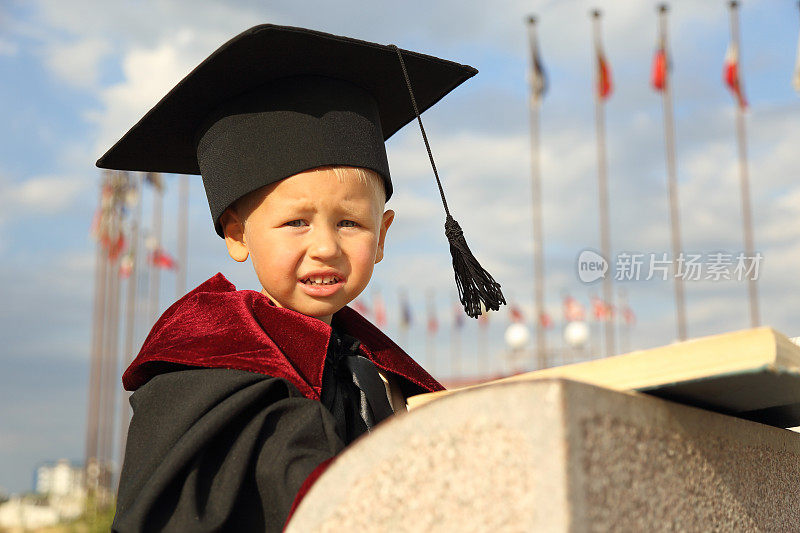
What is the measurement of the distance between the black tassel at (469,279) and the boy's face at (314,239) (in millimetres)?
238

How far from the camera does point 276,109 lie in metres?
2.23

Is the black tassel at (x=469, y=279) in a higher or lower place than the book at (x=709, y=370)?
higher

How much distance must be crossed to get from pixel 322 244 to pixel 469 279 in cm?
46

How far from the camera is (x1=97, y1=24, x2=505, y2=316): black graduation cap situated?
2158 mm

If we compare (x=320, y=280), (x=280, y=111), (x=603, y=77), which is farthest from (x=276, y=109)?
(x=603, y=77)

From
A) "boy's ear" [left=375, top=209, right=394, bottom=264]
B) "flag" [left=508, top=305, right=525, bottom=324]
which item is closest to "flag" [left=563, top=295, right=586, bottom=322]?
"flag" [left=508, top=305, right=525, bottom=324]

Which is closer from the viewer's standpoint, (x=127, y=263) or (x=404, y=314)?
(x=127, y=263)

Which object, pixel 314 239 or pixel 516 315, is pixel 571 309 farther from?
pixel 314 239

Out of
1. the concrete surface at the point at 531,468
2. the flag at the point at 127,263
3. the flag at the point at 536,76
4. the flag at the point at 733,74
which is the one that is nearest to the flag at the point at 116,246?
the flag at the point at 127,263

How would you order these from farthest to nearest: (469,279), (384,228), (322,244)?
(384,228), (469,279), (322,244)

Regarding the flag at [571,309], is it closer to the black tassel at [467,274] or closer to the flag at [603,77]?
the flag at [603,77]

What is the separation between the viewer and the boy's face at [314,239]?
2.18 metres

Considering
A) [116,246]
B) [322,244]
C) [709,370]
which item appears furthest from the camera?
[116,246]

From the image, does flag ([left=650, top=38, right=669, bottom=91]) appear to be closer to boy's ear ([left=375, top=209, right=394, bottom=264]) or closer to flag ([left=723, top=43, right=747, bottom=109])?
flag ([left=723, top=43, right=747, bottom=109])
